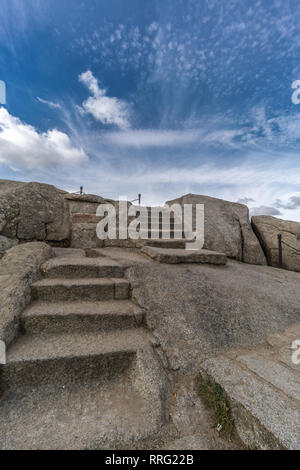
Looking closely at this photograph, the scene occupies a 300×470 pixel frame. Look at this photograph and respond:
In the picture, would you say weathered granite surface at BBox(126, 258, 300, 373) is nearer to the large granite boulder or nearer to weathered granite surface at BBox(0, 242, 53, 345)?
weathered granite surface at BBox(0, 242, 53, 345)

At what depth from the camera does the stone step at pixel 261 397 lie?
1100 millimetres

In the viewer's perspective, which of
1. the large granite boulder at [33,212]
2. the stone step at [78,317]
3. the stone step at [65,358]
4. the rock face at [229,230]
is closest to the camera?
the stone step at [65,358]

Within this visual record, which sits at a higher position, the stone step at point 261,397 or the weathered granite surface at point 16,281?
the weathered granite surface at point 16,281

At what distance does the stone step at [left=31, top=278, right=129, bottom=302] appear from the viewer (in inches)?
85.3

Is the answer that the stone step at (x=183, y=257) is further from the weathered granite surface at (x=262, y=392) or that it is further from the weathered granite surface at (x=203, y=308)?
the weathered granite surface at (x=262, y=392)

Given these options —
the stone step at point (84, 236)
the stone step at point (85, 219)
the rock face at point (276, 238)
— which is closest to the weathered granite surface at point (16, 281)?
the stone step at point (84, 236)

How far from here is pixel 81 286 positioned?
2271 mm

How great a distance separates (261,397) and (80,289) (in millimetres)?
1848

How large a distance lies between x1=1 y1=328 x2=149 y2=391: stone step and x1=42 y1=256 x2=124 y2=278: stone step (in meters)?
0.77

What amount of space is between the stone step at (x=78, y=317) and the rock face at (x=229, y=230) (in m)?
3.04

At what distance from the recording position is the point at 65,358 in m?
1.60

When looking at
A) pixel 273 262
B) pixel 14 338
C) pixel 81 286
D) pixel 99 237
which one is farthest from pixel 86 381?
pixel 273 262

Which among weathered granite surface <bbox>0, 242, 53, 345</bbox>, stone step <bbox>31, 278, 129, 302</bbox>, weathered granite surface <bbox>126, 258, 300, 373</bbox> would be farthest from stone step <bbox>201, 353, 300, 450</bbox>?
weathered granite surface <bbox>0, 242, 53, 345</bbox>

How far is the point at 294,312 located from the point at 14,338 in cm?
320
